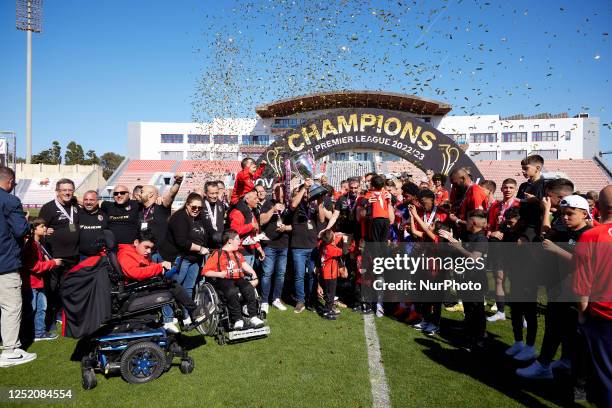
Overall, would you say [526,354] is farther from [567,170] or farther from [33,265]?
[567,170]

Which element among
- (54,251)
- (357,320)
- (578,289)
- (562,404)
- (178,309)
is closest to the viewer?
(578,289)

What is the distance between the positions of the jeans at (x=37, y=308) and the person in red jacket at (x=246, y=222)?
278cm

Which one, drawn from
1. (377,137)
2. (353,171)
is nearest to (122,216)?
(377,137)

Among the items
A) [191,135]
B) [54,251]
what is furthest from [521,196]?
[191,135]

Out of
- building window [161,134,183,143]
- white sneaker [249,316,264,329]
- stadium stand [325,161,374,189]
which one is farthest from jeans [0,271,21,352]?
building window [161,134,183,143]

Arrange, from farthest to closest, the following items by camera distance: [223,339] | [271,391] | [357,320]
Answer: [357,320] < [223,339] < [271,391]

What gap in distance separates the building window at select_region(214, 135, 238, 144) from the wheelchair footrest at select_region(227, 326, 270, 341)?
46164mm

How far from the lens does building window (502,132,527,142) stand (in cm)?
4844

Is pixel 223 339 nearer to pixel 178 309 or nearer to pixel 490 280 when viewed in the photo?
pixel 178 309

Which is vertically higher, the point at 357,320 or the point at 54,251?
the point at 54,251

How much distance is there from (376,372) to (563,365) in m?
2.04

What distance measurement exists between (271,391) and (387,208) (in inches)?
141

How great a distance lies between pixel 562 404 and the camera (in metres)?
3.73

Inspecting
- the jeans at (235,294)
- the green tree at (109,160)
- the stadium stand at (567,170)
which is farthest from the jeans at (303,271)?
the green tree at (109,160)
